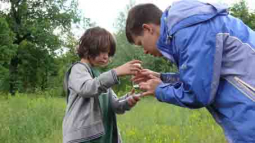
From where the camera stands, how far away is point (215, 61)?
70.2 inches

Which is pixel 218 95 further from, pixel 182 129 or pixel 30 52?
pixel 30 52

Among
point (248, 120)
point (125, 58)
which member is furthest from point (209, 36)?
point (125, 58)

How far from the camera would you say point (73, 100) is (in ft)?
9.00

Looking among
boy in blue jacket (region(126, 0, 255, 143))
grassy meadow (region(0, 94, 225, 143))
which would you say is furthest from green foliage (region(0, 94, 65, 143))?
boy in blue jacket (region(126, 0, 255, 143))

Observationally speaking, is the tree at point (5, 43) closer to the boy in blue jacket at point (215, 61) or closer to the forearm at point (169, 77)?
A: the forearm at point (169, 77)

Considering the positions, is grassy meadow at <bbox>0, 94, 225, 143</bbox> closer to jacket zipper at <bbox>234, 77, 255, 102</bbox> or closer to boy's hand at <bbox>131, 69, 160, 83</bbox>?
boy's hand at <bbox>131, 69, 160, 83</bbox>

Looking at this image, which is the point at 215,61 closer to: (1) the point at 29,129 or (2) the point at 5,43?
(1) the point at 29,129

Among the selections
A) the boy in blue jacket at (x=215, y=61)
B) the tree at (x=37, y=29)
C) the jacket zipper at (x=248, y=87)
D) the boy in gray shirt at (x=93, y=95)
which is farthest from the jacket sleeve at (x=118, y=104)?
the tree at (x=37, y=29)

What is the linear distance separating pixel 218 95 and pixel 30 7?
2923 cm

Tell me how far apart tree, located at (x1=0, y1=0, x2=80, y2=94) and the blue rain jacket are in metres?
26.9

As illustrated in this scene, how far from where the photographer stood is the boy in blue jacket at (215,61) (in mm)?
1776

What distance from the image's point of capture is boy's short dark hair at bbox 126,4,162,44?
2.30 metres

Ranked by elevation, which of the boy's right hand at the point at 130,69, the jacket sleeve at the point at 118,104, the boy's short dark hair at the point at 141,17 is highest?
the boy's short dark hair at the point at 141,17

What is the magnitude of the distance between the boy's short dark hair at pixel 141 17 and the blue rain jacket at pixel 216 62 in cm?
36
